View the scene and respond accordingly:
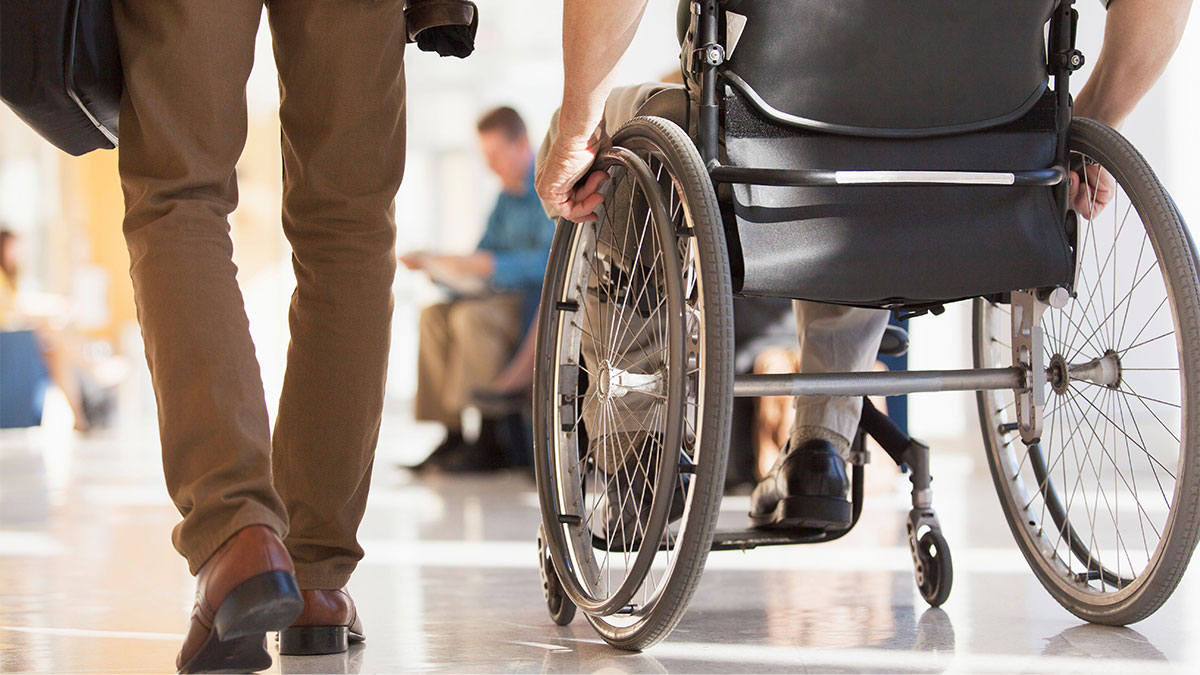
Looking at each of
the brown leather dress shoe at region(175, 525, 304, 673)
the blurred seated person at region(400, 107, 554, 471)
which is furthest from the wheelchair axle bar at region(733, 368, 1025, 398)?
the blurred seated person at region(400, 107, 554, 471)

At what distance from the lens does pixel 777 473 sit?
4.65 ft

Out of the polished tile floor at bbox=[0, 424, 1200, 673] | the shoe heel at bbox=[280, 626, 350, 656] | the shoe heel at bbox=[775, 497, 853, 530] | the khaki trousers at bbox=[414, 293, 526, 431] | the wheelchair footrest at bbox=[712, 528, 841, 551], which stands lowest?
the polished tile floor at bbox=[0, 424, 1200, 673]

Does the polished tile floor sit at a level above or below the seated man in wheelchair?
below

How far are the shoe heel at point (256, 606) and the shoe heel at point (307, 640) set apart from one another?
0.25 m

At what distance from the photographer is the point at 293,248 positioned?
3.87ft

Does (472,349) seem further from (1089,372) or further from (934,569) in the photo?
(1089,372)

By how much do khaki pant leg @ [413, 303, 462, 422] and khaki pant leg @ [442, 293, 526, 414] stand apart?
0.42 ft

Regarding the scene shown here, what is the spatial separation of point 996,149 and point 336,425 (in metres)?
0.72

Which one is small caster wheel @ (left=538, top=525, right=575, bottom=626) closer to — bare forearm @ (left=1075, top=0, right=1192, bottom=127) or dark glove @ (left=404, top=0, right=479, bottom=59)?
dark glove @ (left=404, top=0, right=479, bottom=59)

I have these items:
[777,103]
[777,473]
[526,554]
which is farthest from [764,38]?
[526,554]

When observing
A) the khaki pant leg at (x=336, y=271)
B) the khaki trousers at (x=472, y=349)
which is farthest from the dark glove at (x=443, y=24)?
the khaki trousers at (x=472, y=349)

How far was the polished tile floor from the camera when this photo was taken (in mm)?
1119

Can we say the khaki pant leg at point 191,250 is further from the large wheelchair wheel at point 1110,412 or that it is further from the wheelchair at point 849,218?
the large wheelchair wheel at point 1110,412

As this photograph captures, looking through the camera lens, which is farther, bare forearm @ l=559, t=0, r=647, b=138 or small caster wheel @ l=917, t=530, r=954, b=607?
small caster wheel @ l=917, t=530, r=954, b=607
